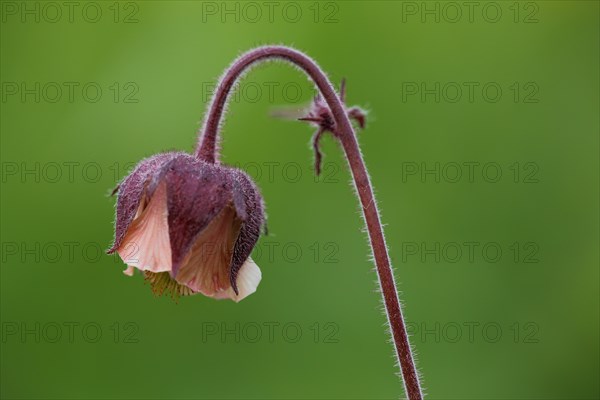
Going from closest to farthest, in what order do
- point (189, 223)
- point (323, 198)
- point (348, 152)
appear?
1. point (189, 223)
2. point (348, 152)
3. point (323, 198)

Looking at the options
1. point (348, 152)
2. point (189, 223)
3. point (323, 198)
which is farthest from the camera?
point (323, 198)


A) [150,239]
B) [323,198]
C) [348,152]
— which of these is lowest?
[150,239]

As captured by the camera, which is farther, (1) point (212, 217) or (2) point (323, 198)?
(2) point (323, 198)

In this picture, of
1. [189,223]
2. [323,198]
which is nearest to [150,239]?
[189,223]

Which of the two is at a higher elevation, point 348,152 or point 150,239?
point 348,152

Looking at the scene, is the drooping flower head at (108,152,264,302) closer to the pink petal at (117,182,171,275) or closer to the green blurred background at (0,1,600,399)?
the pink petal at (117,182,171,275)

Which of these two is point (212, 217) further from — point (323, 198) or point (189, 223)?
point (323, 198)
